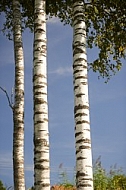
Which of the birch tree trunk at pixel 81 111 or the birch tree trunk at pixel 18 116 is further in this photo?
the birch tree trunk at pixel 18 116

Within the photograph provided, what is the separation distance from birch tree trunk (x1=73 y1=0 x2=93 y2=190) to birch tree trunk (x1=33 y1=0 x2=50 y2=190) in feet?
2.70

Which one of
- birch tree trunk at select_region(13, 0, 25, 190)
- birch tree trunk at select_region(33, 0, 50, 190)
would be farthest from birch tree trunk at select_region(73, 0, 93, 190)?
birch tree trunk at select_region(13, 0, 25, 190)

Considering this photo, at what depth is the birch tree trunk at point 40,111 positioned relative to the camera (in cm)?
871

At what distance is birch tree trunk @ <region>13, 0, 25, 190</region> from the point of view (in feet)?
38.6

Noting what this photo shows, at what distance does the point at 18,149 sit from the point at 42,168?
3.22m

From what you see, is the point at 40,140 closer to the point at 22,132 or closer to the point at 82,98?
the point at 82,98

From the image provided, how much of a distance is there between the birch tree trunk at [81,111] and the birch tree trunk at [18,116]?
3.48 metres

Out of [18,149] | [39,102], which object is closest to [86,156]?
[39,102]

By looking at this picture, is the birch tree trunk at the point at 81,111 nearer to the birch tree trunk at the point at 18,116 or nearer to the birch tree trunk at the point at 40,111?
the birch tree trunk at the point at 40,111

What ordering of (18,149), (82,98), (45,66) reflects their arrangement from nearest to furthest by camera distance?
(82,98) → (45,66) → (18,149)

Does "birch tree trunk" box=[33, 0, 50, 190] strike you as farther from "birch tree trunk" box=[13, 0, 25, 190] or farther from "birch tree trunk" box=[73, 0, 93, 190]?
"birch tree trunk" box=[13, 0, 25, 190]

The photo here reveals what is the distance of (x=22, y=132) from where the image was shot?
12.0 meters

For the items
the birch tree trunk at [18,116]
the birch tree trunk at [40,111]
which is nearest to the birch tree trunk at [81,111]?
the birch tree trunk at [40,111]

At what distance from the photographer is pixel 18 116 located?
12.1 metres
